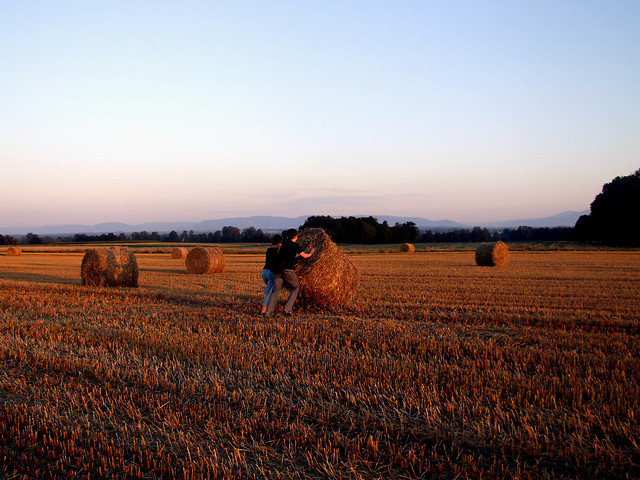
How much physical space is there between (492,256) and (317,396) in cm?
2200

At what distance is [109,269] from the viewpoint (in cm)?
1545

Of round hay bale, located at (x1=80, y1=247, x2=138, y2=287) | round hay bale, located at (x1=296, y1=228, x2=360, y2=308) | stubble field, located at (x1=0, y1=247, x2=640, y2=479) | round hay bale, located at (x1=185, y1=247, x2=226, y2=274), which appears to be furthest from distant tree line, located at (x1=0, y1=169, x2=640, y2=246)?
stubble field, located at (x1=0, y1=247, x2=640, y2=479)

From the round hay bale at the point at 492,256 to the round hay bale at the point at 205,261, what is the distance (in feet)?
42.6

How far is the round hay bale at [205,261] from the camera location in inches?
883

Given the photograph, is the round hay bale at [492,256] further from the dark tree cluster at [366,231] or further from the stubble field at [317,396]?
the dark tree cluster at [366,231]

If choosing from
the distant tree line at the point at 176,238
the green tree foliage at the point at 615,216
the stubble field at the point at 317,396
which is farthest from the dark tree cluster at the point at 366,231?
the stubble field at the point at 317,396

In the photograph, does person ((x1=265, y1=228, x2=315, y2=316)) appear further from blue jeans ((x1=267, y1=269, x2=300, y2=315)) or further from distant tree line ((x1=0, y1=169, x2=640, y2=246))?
distant tree line ((x1=0, y1=169, x2=640, y2=246))

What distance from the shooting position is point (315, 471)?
Answer: 3.61 meters

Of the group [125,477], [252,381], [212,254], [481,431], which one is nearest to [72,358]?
[252,381]

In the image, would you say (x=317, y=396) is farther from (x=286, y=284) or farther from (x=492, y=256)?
(x=492, y=256)

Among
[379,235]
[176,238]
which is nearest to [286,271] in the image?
[379,235]

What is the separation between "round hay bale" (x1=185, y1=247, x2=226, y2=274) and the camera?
73.6 ft

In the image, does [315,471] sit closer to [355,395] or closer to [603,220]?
[355,395]

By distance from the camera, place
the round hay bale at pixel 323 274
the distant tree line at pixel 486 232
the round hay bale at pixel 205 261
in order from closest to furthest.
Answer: the round hay bale at pixel 323 274 → the round hay bale at pixel 205 261 → the distant tree line at pixel 486 232
